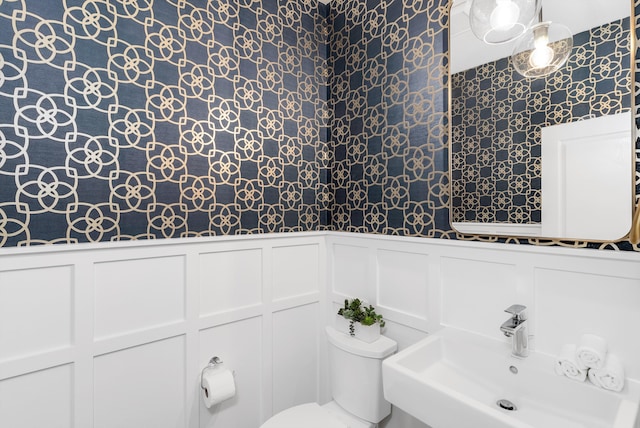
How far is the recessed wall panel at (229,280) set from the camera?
5.19 ft

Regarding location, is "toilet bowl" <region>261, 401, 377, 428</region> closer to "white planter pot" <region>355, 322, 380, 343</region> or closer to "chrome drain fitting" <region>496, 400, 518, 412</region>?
"white planter pot" <region>355, 322, 380, 343</region>

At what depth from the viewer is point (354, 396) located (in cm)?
162

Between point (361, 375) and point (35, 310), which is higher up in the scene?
point (35, 310)

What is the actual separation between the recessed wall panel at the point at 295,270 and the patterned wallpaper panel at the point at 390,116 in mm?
267

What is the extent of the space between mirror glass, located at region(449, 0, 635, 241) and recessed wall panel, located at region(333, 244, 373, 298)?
0.58m

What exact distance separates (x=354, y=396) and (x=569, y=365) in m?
0.93

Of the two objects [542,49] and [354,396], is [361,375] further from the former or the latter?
[542,49]

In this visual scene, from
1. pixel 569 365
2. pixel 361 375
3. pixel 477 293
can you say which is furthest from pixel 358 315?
pixel 569 365

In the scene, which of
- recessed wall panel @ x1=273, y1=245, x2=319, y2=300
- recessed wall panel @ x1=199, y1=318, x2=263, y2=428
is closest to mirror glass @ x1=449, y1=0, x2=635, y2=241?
recessed wall panel @ x1=273, y1=245, x2=319, y2=300

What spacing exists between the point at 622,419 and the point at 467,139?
1.05 m

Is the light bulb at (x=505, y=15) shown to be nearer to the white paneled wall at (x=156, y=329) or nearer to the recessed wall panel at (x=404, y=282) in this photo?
the recessed wall panel at (x=404, y=282)

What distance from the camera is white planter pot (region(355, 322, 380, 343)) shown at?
1.65 meters

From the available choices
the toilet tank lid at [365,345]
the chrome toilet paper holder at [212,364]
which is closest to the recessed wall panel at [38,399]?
the chrome toilet paper holder at [212,364]

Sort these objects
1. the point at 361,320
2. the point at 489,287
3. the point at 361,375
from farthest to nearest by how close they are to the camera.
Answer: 1. the point at 361,320
2. the point at 361,375
3. the point at 489,287
